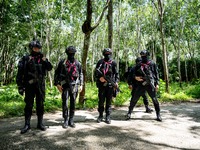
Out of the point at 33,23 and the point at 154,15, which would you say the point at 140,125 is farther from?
the point at 154,15

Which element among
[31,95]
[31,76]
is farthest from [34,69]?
[31,95]

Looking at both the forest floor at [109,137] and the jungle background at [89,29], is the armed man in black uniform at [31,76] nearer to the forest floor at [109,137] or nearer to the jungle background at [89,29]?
the forest floor at [109,137]

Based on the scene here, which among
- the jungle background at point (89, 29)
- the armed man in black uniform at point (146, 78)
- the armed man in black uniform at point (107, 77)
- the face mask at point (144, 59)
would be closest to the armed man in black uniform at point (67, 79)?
the armed man in black uniform at point (107, 77)

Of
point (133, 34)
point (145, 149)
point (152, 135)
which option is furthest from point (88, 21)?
point (133, 34)

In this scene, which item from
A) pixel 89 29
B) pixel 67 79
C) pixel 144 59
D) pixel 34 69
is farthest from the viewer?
pixel 89 29

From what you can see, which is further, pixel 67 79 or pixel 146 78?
pixel 146 78

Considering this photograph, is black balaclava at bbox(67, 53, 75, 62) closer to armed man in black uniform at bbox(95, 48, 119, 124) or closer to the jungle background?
armed man in black uniform at bbox(95, 48, 119, 124)

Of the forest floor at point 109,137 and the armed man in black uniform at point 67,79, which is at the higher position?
the armed man in black uniform at point 67,79

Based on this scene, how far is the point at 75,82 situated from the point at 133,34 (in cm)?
3486

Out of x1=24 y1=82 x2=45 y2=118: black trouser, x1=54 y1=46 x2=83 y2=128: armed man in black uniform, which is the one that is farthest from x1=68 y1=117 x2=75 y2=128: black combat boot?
x1=24 y1=82 x2=45 y2=118: black trouser

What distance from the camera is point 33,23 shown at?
20609mm

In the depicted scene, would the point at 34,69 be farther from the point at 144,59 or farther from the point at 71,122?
the point at 144,59

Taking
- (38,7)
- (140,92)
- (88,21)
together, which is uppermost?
(38,7)

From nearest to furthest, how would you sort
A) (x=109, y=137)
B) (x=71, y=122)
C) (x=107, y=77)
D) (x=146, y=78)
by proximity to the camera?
(x=109, y=137), (x=71, y=122), (x=107, y=77), (x=146, y=78)
